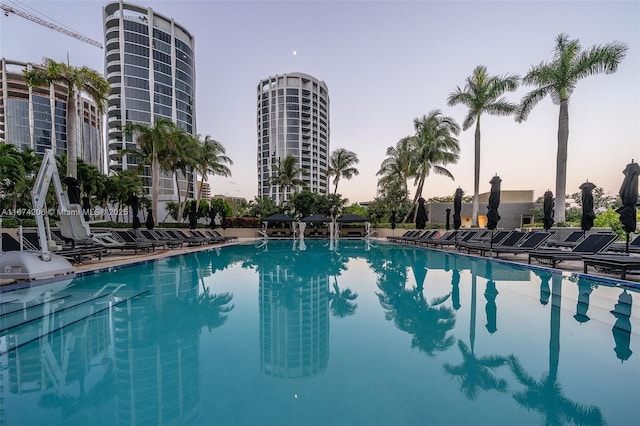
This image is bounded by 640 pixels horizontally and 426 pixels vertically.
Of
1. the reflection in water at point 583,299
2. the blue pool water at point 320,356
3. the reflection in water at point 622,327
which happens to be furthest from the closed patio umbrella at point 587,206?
the reflection in water at point 622,327

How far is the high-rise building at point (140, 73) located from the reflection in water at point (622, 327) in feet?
151

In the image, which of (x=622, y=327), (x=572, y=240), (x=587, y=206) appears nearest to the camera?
(x=622, y=327)

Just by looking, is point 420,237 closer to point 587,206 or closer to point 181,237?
point 587,206

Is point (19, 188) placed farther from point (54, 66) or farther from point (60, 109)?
point (60, 109)

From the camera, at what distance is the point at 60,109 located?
61.5m

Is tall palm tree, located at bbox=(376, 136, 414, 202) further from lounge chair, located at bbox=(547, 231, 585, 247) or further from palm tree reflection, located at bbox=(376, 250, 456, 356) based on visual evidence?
palm tree reflection, located at bbox=(376, 250, 456, 356)

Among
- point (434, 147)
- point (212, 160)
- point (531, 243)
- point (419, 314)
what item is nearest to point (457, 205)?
point (531, 243)

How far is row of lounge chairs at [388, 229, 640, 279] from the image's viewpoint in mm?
6703

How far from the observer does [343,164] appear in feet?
99.6

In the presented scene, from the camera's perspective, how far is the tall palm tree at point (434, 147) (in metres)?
21.5

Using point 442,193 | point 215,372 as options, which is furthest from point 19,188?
point 442,193

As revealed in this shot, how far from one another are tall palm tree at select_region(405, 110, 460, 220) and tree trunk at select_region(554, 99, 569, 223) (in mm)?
7764

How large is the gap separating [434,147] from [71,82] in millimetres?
22442

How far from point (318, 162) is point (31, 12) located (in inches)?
2567
